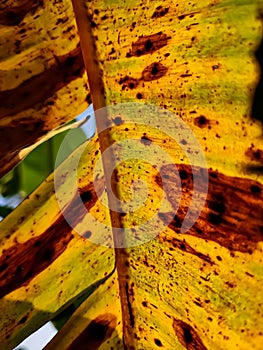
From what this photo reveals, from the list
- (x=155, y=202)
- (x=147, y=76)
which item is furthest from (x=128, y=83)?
(x=155, y=202)

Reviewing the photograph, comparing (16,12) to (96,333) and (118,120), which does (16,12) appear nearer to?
(118,120)

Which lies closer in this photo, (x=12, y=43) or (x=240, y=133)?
(x=240, y=133)

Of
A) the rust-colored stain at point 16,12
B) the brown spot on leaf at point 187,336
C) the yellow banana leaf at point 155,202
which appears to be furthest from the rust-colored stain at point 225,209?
the rust-colored stain at point 16,12

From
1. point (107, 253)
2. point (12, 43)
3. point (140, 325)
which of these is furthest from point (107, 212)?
point (12, 43)

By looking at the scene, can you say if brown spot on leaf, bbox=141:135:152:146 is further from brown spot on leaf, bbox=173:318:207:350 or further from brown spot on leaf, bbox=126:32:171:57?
brown spot on leaf, bbox=173:318:207:350

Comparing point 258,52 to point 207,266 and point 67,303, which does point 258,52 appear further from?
point 67,303

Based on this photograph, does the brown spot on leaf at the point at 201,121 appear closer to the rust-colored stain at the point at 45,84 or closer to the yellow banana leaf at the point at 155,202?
the yellow banana leaf at the point at 155,202
